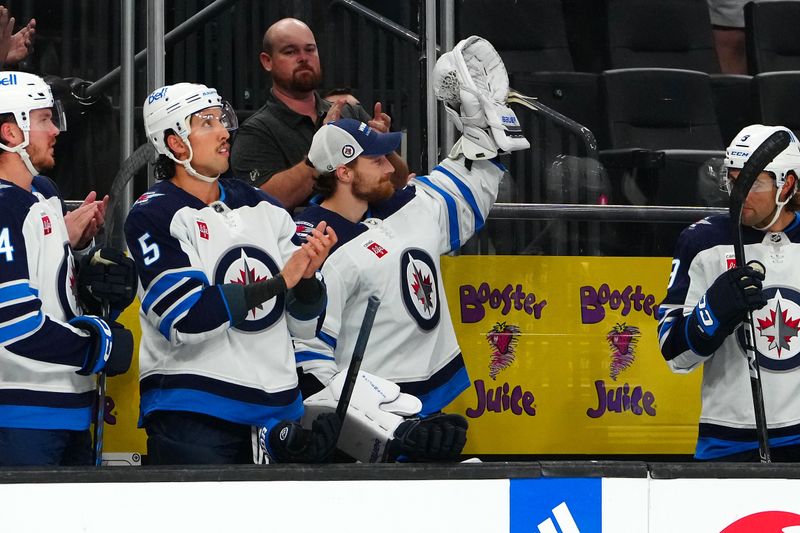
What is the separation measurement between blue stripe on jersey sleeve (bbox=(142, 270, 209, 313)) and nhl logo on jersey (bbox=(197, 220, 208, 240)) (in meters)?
0.09

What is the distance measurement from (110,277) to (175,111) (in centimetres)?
42

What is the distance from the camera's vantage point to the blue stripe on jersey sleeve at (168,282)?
2850 mm

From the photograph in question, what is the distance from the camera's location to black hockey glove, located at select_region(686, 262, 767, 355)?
3053 mm

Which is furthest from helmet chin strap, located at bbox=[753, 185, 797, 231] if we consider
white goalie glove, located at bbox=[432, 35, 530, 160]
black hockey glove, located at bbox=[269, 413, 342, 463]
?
black hockey glove, located at bbox=[269, 413, 342, 463]

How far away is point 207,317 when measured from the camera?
9.21 feet

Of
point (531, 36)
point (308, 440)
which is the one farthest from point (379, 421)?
point (531, 36)

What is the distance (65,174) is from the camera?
3.71 meters

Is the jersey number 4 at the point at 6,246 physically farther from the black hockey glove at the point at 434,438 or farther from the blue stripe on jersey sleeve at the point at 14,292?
the black hockey glove at the point at 434,438

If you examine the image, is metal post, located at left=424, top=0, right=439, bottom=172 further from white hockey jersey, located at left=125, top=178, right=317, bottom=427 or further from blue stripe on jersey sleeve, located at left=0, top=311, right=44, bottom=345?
blue stripe on jersey sleeve, located at left=0, top=311, right=44, bottom=345

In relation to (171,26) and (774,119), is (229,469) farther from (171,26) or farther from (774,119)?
(774,119)

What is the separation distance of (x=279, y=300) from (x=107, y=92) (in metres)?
1.11

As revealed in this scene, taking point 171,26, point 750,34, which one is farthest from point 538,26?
point 171,26

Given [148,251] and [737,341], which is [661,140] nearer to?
[737,341]

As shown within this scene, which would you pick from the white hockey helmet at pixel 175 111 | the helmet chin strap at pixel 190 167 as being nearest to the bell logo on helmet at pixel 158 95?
the white hockey helmet at pixel 175 111
